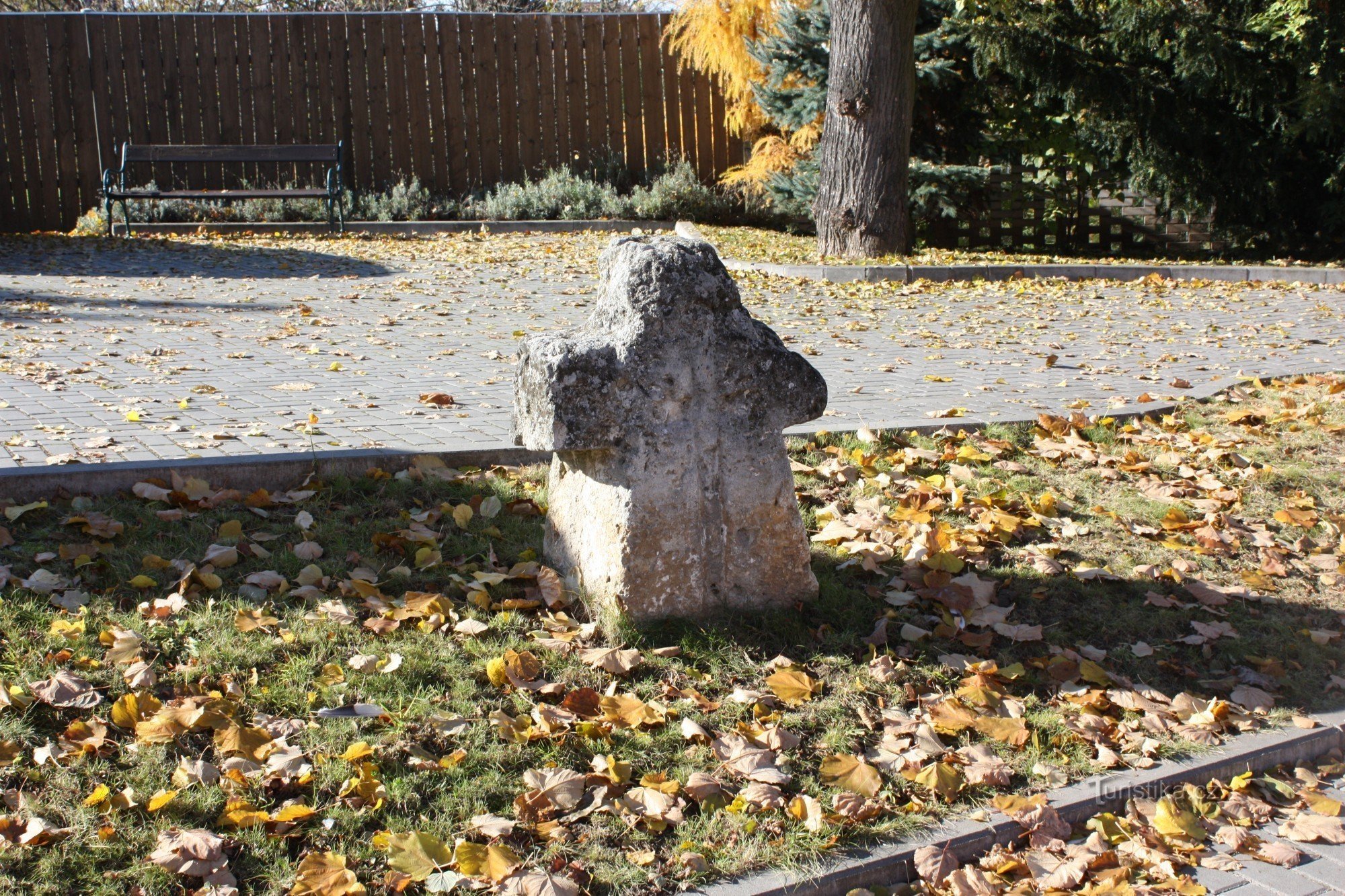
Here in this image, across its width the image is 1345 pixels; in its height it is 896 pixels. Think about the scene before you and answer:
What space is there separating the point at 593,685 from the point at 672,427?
2.65ft

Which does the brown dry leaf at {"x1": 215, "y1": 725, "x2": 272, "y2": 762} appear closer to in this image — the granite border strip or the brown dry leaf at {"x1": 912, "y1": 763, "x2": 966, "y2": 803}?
the brown dry leaf at {"x1": 912, "y1": 763, "x2": 966, "y2": 803}

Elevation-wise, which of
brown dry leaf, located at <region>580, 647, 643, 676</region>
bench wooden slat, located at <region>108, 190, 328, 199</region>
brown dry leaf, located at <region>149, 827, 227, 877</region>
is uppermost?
bench wooden slat, located at <region>108, 190, 328, 199</region>

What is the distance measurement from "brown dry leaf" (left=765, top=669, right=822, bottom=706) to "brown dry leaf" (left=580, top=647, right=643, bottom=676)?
0.40 m

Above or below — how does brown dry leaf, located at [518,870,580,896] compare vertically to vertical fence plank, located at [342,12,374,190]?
below

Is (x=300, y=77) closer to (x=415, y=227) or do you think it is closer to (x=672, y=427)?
(x=415, y=227)

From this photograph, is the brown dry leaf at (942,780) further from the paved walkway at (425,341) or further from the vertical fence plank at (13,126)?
the vertical fence plank at (13,126)

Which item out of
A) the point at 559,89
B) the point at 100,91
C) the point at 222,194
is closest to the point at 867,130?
the point at 559,89

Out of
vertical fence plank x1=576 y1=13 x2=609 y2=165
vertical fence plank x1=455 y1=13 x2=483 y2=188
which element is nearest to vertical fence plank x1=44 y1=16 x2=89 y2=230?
vertical fence plank x1=455 y1=13 x2=483 y2=188

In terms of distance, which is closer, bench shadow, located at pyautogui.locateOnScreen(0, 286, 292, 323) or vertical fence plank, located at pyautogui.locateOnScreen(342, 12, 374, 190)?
bench shadow, located at pyautogui.locateOnScreen(0, 286, 292, 323)

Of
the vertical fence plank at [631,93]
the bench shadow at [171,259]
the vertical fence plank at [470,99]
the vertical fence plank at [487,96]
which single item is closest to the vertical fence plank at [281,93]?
the vertical fence plank at [470,99]

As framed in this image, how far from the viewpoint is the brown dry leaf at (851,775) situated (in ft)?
9.91

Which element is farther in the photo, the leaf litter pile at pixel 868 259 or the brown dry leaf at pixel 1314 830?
the leaf litter pile at pixel 868 259

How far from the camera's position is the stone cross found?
3.55 meters

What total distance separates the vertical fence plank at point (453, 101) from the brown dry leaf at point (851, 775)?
53.3ft
